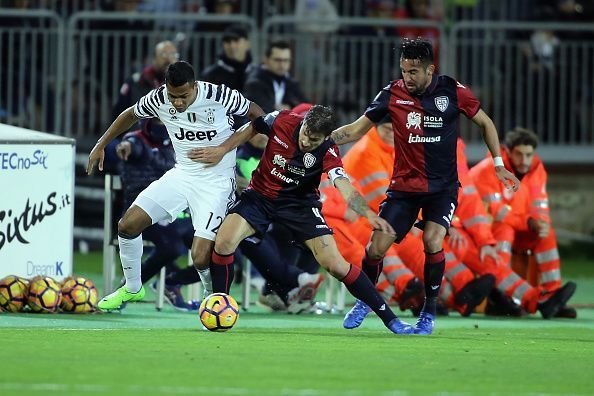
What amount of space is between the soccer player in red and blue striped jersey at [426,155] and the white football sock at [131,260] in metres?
1.79

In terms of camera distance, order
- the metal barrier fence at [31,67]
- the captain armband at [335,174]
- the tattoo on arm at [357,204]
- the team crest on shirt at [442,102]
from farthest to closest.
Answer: the metal barrier fence at [31,67]
the team crest on shirt at [442,102]
the captain armband at [335,174]
the tattoo on arm at [357,204]

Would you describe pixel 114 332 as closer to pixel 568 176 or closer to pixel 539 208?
pixel 539 208

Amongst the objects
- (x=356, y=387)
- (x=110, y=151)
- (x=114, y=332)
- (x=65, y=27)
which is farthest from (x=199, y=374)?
(x=65, y=27)

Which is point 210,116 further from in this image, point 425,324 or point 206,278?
point 425,324

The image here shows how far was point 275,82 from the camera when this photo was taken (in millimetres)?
16188

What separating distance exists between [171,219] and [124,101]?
12.2 ft

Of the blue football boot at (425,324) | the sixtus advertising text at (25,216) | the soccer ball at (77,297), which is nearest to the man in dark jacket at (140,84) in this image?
the sixtus advertising text at (25,216)

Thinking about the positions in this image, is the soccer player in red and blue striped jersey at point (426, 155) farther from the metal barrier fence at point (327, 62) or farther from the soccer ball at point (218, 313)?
the metal barrier fence at point (327, 62)

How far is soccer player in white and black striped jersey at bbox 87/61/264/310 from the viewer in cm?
1208

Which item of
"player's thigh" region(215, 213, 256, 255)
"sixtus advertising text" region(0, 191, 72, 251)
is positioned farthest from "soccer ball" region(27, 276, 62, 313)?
"player's thigh" region(215, 213, 256, 255)

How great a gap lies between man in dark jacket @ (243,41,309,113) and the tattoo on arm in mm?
4779

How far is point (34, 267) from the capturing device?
13203 millimetres

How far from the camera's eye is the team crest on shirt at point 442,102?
1194 centimetres

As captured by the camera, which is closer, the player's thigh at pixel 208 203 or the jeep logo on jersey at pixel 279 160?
A: the jeep logo on jersey at pixel 279 160
